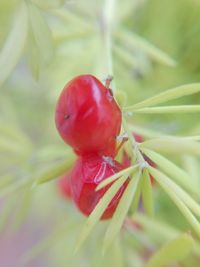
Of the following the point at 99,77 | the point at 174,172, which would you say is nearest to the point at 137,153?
the point at 174,172

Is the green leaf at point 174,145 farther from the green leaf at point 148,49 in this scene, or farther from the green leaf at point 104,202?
the green leaf at point 148,49

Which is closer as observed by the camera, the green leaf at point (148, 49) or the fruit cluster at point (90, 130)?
the fruit cluster at point (90, 130)

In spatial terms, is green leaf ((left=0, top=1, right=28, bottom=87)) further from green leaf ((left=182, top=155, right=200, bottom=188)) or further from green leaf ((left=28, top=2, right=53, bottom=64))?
green leaf ((left=182, top=155, right=200, bottom=188))

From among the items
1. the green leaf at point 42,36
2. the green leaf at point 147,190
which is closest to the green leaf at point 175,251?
the green leaf at point 147,190

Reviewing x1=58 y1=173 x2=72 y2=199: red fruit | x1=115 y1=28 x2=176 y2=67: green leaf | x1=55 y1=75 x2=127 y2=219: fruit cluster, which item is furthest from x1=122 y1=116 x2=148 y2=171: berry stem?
x1=58 y1=173 x2=72 y2=199: red fruit

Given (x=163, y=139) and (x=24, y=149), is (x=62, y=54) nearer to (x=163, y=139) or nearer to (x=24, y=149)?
(x=24, y=149)

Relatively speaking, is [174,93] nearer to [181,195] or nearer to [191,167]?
[181,195]
